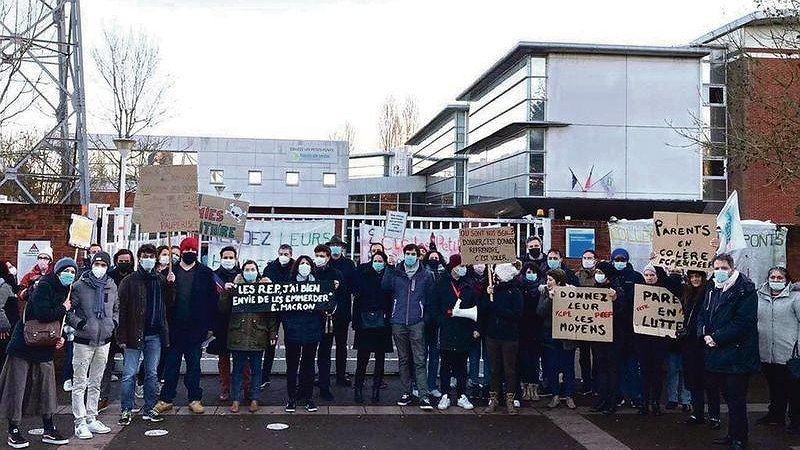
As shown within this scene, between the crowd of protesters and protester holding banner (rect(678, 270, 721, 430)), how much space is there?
23 mm

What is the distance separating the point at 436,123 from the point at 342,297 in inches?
1689

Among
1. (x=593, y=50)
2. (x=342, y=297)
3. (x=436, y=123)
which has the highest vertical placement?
(x=593, y=50)

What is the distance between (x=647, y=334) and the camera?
9531 millimetres

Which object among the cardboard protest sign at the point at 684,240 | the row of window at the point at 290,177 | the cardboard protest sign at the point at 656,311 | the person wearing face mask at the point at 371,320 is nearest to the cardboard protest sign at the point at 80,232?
the person wearing face mask at the point at 371,320

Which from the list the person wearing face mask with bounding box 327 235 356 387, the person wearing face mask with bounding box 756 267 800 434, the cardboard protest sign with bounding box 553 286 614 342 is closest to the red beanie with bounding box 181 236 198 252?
the person wearing face mask with bounding box 327 235 356 387

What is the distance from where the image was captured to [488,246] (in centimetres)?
950

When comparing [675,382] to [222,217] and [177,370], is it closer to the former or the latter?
[177,370]

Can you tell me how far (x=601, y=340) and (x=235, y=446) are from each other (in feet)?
15.9

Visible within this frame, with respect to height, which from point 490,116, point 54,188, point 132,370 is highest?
point 490,116

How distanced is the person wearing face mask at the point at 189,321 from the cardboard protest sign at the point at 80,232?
2063 mm

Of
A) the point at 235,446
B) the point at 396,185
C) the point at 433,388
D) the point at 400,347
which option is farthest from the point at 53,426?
the point at 396,185

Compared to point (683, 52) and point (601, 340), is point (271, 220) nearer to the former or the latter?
point (601, 340)

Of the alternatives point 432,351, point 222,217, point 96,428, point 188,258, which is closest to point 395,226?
point 432,351

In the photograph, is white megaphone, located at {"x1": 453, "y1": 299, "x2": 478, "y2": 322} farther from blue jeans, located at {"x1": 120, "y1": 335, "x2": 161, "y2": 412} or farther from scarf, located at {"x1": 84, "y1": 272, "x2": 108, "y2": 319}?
scarf, located at {"x1": 84, "y1": 272, "x2": 108, "y2": 319}
